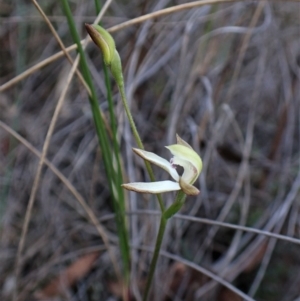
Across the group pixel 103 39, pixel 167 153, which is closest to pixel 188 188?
pixel 103 39

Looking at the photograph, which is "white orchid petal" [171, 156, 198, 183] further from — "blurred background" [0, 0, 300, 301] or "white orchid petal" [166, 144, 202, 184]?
"blurred background" [0, 0, 300, 301]

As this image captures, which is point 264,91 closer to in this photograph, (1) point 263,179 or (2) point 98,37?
(1) point 263,179

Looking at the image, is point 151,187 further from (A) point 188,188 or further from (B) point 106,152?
(B) point 106,152

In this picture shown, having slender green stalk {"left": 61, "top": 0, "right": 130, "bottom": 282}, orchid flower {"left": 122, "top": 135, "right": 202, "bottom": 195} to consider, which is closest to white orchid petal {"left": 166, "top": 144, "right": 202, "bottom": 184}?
orchid flower {"left": 122, "top": 135, "right": 202, "bottom": 195}

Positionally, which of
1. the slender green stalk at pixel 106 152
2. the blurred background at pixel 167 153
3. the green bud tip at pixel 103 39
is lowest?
the blurred background at pixel 167 153

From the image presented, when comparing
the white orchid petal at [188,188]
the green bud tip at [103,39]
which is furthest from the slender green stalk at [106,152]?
the white orchid petal at [188,188]

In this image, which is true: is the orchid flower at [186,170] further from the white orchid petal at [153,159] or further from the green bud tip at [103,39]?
the green bud tip at [103,39]
